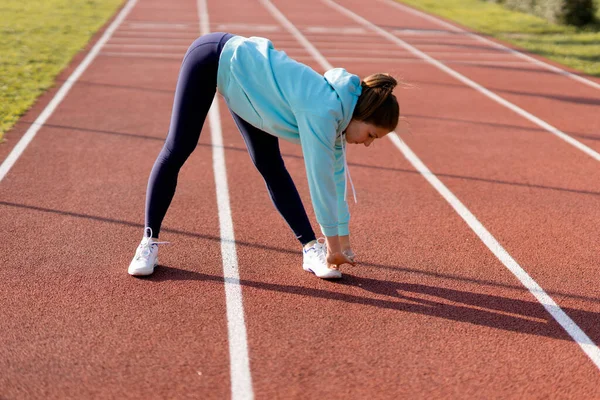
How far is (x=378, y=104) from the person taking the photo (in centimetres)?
377

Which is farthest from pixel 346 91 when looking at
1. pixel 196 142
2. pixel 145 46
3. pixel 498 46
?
→ pixel 498 46

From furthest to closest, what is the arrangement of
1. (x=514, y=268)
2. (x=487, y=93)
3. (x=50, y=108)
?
(x=487, y=93) < (x=50, y=108) < (x=514, y=268)

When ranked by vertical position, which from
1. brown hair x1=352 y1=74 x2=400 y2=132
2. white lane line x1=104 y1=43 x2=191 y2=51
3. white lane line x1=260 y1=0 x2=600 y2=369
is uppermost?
brown hair x1=352 y1=74 x2=400 y2=132

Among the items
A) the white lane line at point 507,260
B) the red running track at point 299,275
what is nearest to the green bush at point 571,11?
the red running track at point 299,275

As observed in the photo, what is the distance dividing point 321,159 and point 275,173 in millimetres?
819

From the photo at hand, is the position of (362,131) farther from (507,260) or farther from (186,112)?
(507,260)

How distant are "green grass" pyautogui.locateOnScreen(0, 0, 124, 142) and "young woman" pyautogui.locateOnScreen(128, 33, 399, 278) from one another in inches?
176

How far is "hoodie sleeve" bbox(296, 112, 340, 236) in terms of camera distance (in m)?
3.70

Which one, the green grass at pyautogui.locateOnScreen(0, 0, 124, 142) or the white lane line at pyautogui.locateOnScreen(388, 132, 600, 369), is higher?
the white lane line at pyautogui.locateOnScreen(388, 132, 600, 369)

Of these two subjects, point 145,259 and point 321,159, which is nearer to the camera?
point 321,159

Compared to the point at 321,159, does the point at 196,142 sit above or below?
below

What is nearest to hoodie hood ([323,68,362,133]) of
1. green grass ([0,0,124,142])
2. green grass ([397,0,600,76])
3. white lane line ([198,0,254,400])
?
white lane line ([198,0,254,400])

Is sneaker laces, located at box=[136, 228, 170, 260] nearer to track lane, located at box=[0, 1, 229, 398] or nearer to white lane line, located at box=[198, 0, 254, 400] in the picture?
track lane, located at box=[0, 1, 229, 398]

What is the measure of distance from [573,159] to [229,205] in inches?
145
